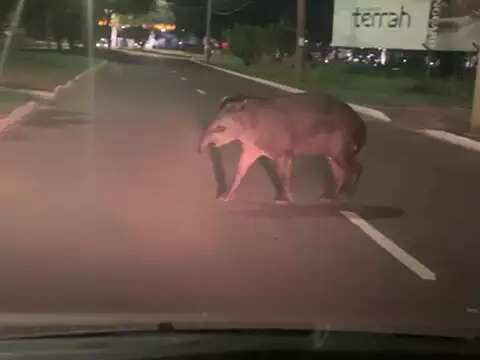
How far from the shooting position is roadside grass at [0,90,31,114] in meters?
23.7

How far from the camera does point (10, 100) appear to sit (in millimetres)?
26547

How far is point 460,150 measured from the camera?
19.9 meters

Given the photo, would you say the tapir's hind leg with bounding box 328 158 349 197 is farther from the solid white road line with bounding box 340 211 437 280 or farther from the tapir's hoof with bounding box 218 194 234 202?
the tapir's hoof with bounding box 218 194 234 202

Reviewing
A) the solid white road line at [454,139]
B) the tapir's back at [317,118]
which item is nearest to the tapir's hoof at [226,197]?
the tapir's back at [317,118]

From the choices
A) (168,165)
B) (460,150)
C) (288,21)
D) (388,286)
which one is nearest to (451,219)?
(388,286)

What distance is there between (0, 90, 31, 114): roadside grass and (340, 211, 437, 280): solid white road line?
1302 centimetres

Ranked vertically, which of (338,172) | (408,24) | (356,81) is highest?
(408,24)

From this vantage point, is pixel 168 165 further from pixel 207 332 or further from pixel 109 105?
pixel 109 105

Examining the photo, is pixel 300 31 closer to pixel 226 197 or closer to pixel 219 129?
pixel 226 197

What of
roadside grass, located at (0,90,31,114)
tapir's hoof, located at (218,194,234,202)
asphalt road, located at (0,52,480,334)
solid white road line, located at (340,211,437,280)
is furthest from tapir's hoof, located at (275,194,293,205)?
roadside grass, located at (0,90,31,114)

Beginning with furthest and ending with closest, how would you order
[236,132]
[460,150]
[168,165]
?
1. [460,150]
2. [168,165]
3. [236,132]

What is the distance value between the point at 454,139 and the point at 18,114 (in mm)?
9900

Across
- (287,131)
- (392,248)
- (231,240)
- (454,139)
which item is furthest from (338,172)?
(454,139)

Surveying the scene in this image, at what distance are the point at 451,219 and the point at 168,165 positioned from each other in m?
5.44
